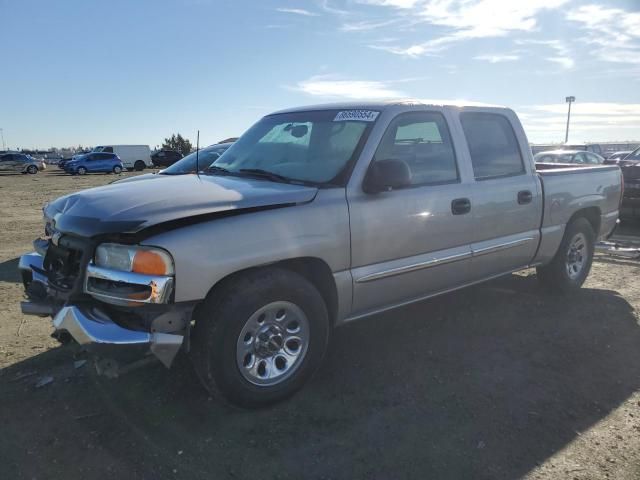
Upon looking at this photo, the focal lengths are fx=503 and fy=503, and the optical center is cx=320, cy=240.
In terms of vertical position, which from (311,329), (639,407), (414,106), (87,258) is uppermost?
(414,106)

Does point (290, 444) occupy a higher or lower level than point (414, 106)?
lower

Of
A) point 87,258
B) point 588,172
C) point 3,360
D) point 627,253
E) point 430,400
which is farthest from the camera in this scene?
point 627,253

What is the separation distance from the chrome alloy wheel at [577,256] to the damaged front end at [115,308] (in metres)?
4.41

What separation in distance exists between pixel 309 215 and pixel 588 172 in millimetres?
3831

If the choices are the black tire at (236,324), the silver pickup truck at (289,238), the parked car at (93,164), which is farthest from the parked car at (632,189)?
the parked car at (93,164)

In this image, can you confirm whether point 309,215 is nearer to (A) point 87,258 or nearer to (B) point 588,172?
(A) point 87,258

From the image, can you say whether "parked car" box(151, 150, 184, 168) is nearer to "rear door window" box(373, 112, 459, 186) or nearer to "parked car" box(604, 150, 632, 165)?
"parked car" box(604, 150, 632, 165)

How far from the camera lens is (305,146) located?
3.91 metres

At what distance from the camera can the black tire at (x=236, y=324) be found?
2857mm

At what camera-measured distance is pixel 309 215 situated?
3184 millimetres

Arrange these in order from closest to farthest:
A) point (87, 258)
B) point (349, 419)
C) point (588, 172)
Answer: point (87, 258)
point (349, 419)
point (588, 172)

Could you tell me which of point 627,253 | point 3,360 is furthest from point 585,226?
point 3,360

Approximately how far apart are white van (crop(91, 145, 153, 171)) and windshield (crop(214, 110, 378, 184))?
41670 millimetres

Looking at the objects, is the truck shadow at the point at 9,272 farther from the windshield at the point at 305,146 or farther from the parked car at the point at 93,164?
the parked car at the point at 93,164
